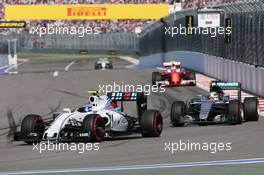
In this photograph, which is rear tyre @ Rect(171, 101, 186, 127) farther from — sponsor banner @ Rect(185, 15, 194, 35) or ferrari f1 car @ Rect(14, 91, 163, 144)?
sponsor banner @ Rect(185, 15, 194, 35)

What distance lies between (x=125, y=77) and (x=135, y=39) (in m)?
46.3

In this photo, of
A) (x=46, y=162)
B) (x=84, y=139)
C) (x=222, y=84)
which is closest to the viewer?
(x=46, y=162)

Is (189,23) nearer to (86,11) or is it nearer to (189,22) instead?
(189,22)

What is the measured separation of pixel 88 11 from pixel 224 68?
34.6 meters

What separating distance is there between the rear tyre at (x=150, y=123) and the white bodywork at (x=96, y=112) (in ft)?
1.92

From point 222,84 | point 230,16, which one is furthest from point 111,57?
point 222,84

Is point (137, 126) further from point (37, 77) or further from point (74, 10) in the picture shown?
point (74, 10)

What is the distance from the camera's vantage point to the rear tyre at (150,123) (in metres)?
14.4

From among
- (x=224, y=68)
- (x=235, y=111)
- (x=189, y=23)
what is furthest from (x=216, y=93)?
(x=189, y=23)

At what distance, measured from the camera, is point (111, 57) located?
80188 mm

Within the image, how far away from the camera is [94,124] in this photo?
13.6 metres

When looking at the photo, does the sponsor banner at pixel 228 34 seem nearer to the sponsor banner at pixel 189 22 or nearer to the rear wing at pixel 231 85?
the sponsor banner at pixel 189 22

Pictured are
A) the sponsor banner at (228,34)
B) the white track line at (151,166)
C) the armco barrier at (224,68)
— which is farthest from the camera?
the sponsor banner at (228,34)

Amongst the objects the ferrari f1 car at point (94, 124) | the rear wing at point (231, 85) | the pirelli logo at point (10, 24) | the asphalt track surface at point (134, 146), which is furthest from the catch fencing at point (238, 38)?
the pirelli logo at point (10, 24)
